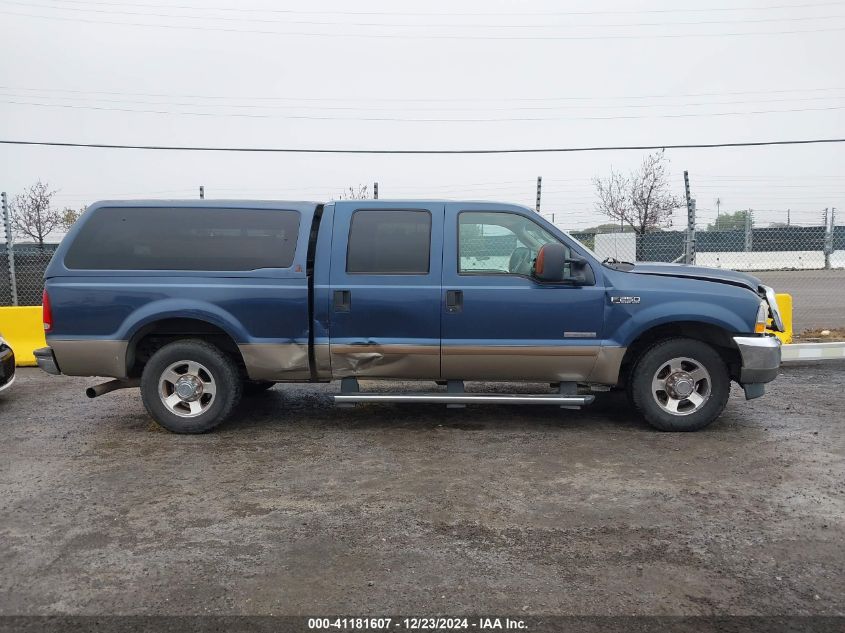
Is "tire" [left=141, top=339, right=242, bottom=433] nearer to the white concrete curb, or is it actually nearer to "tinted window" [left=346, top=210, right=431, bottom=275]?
"tinted window" [left=346, top=210, right=431, bottom=275]

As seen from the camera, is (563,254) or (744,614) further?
(563,254)

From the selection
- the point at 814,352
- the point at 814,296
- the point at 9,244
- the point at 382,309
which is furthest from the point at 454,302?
the point at 814,296

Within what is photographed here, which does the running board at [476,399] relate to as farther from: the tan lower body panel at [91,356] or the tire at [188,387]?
the tan lower body panel at [91,356]

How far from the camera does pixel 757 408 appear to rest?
20.9 feet

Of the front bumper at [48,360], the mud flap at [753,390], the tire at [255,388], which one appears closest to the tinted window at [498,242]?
the mud flap at [753,390]

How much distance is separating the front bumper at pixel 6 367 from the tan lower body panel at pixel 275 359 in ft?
9.25

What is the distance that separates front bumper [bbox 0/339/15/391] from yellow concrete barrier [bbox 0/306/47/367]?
2.36m

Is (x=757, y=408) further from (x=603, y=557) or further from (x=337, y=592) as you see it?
(x=337, y=592)

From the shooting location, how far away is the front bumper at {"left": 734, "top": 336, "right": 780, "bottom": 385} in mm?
5332

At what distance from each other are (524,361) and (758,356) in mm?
1895

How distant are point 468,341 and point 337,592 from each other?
2.81 metres

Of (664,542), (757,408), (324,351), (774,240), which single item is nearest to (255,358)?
(324,351)

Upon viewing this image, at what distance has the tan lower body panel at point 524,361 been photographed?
5.46 meters

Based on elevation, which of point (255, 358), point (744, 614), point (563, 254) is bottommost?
point (744, 614)
